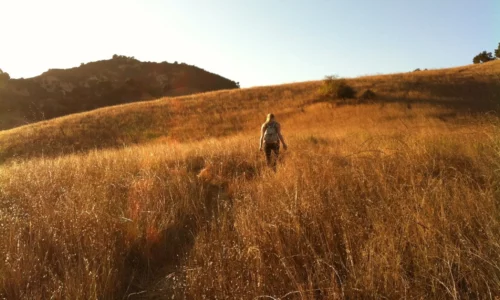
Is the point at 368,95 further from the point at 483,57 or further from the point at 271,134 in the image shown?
the point at 483,57

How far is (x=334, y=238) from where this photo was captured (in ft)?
10.1

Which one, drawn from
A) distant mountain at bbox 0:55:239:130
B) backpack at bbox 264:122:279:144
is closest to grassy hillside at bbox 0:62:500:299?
backpack at bbox 264:122:279:144

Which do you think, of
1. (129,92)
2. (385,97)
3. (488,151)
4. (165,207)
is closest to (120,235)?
(165,207)

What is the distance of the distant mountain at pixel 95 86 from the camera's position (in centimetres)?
4969

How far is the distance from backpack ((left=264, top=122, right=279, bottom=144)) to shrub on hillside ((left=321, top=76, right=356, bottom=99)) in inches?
707

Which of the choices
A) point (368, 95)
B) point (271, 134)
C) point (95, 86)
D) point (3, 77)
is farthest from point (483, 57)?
point (3, 77)

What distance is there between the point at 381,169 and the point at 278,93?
85.0ft

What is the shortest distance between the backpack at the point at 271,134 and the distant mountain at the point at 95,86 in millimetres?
39166

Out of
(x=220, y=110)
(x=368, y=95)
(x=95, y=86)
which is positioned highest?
(x=95, y=86)

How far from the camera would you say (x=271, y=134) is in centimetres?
895

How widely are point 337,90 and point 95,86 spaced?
51.6 m

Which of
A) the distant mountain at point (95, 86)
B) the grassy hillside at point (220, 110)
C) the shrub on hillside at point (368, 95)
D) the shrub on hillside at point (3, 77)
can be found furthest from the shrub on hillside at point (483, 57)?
the shrub on hillside at point (3, 77)

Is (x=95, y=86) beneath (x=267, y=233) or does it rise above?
above

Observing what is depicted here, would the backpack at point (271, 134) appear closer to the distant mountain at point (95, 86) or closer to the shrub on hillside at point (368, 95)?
the shrub on hillside at point (368, 95)
